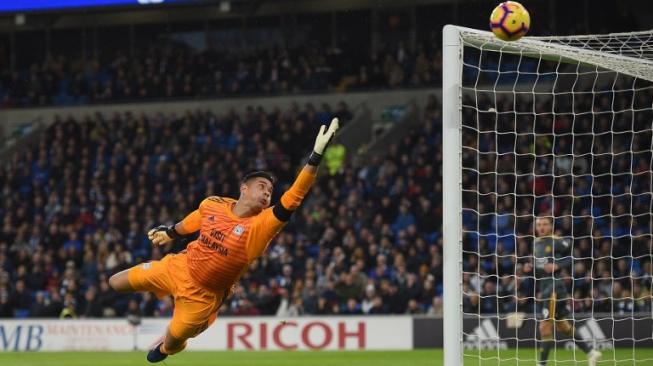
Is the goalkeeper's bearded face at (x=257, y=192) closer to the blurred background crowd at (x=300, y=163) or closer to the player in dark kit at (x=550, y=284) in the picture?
the player in dark kit at (x=550, y=284)

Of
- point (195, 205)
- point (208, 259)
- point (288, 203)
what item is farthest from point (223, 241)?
point (195, 205)

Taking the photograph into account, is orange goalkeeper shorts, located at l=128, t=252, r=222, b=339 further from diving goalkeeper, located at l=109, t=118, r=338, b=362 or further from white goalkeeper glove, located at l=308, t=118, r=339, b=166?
white goalkeeper glove, located at l=308, t=118, r=339, b=166

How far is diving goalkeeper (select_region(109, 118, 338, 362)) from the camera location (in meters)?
8.88

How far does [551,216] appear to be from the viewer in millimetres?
12203

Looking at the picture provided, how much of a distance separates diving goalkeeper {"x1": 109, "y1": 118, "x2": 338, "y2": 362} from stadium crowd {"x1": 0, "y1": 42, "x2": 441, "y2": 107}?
15458mm

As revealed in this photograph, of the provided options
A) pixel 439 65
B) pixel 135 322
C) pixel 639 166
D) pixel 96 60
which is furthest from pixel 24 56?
pixel 639 166

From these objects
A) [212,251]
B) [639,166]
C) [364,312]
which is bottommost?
[364,312]

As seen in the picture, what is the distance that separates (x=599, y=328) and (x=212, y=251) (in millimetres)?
9109

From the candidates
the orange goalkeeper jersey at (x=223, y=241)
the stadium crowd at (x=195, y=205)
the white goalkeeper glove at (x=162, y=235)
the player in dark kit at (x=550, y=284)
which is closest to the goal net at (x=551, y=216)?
the player in dark kit at (x=550, y=284)

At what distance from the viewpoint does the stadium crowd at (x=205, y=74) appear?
2494 centimetres

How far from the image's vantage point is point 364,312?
60.1 feet

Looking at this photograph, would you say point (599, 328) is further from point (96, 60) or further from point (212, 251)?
point (96, 60)

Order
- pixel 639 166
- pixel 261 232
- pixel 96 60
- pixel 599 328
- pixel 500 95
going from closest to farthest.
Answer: pixel 261 232 → pixel 599 328 → pixel 639 166 → pixel 500 95 → pixel 96 60

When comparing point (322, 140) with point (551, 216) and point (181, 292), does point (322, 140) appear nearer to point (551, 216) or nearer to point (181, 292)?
point (181, 292)
